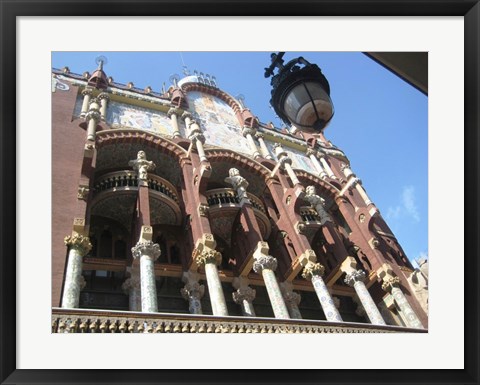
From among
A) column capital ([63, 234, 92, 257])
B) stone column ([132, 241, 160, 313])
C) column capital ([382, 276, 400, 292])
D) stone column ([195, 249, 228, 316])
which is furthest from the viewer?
column capital ([382, 276, 400, 292])

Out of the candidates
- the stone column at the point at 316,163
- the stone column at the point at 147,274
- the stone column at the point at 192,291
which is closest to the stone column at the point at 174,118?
the stone column at the point at 192,291

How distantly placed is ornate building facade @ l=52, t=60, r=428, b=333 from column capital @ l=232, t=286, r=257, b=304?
4 cm

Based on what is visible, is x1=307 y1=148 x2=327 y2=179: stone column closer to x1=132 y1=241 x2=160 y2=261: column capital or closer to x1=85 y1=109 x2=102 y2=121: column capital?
x1=85 y1=109 x2=102 y2=121: column capital

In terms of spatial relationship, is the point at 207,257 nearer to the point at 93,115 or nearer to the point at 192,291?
the point at 192,291

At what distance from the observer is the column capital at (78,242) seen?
11.5 metres

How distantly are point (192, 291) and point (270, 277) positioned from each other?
7.95 feet

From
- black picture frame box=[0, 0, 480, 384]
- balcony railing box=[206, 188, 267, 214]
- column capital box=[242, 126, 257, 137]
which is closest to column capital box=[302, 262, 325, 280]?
balcony railing box=[206, 188, 267, 214]

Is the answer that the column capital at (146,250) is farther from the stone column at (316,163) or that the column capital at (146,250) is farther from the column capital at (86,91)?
the stone column at (316,163)

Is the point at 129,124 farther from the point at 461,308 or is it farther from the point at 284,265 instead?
the point at 461,308

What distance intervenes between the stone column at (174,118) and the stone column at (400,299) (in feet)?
32.5

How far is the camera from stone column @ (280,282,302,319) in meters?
15.0

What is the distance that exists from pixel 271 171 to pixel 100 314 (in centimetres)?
1220

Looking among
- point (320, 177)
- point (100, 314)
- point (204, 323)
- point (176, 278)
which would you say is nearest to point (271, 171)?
point (320, 177)

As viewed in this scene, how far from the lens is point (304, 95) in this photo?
5586 millimetres
